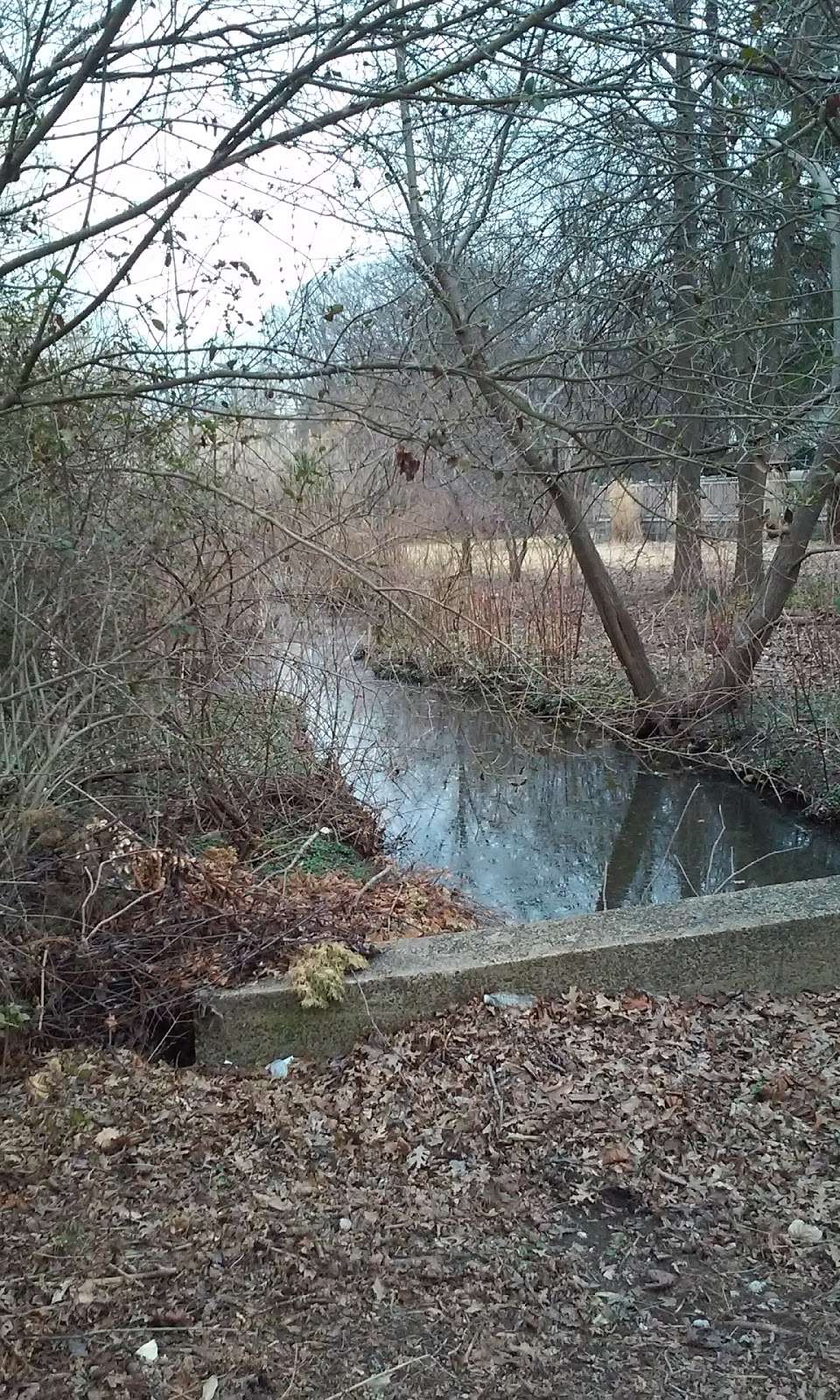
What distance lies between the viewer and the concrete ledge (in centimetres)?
339

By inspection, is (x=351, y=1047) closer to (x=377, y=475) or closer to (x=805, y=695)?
(x=377, y=475)

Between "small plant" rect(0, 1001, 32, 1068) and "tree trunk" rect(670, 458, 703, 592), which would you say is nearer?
"small plant" rect(0, 1001, 32, 1068)

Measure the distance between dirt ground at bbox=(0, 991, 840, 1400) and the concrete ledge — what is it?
0.12 m

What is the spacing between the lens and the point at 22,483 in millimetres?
3746

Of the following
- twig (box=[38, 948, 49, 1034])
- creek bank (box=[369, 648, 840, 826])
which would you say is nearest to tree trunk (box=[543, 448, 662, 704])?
creek bank (box=[369, 648, 840, 826])

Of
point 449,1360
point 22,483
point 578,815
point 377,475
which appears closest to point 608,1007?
point 449,1360

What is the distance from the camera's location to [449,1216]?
8.38 ft

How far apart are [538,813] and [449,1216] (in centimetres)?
557

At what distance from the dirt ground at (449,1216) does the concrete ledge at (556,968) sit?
0.38 feet

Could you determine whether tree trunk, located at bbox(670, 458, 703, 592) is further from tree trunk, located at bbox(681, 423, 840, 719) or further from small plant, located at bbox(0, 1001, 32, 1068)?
small plant, located at bbox(0, 1001, 32, 1068)

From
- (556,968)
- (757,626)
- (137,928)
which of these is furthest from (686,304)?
(137,928)

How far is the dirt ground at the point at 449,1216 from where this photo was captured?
2.10 meters

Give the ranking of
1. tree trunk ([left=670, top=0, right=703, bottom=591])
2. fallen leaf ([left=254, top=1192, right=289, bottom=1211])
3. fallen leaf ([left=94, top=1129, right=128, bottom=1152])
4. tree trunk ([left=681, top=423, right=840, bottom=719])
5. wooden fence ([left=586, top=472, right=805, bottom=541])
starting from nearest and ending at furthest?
fallen leaf ([left=254, top=1192, right=289, bottom=1211]) → fallen leaf ([left=94, top=1129, right=128, bottom=1152]) → tree trunk ([left=670, top=0, right=703, bottom=591]) → wooden fence ([left=586, top=472, right=805, bottom=541]) → tree trunk ([left=681, top=423, right=840, bottom=719])

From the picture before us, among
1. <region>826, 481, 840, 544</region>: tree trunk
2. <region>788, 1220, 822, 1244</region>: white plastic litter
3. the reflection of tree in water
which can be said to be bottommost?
the reflection of tree in water
